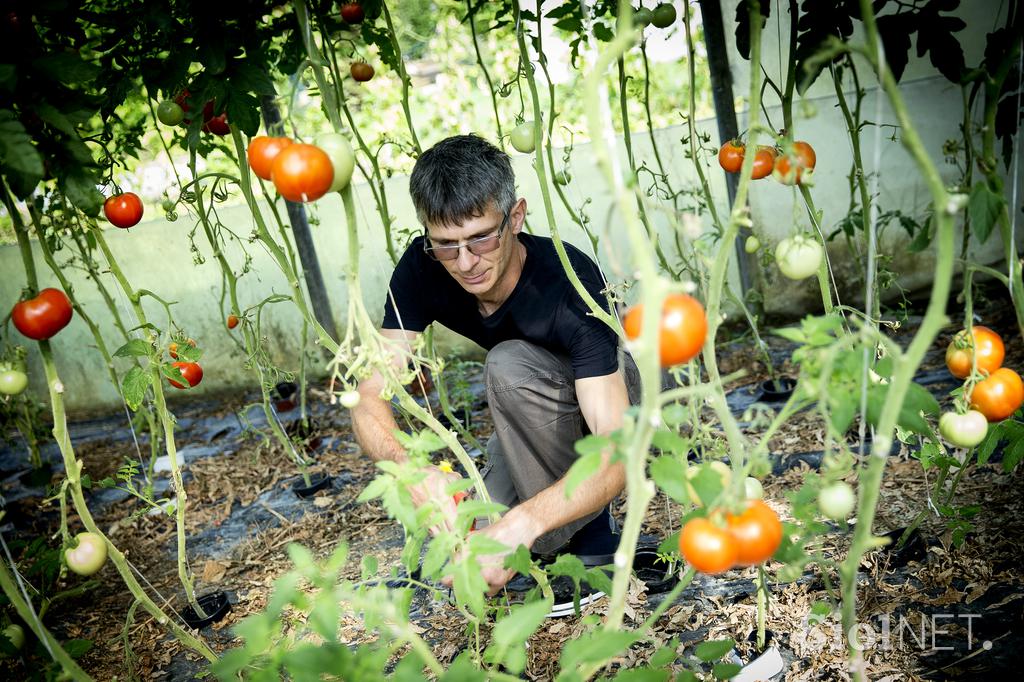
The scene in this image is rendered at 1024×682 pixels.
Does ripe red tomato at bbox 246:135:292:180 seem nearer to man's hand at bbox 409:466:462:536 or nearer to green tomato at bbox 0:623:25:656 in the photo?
man's hand at bbox 409:466:462:536

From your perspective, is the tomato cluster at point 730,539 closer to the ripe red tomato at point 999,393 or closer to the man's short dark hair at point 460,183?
the ripe red tomato at point 999,393

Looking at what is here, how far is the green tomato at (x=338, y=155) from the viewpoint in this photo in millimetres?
1057

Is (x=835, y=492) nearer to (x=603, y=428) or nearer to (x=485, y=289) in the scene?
(x=603, y=428)

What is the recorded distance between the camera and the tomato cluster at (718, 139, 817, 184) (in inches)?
41.7

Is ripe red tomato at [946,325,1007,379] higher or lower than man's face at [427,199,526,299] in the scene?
lower

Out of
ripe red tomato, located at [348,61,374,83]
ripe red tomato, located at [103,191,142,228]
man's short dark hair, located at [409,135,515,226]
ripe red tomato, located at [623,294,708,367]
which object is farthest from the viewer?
ripe red tomato, located at [348,61,374,83]

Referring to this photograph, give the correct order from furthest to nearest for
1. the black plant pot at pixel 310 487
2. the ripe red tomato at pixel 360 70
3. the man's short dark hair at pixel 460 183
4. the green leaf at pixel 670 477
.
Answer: the black plant pot at pixel 310 487
the ripe red tomato at pixel 360 70
the man's short dark hair at pixel 460 183
the green leaf at pixel 670 477

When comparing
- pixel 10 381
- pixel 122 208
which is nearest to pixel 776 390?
pixel 122 208

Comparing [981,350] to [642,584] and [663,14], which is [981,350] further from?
[663,14]

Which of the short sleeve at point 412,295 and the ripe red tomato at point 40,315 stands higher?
the ripe red tomato at point 40,315

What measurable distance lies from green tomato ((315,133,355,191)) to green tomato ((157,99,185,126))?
977 mm

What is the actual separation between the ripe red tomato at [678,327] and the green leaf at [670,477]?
0.18 meters

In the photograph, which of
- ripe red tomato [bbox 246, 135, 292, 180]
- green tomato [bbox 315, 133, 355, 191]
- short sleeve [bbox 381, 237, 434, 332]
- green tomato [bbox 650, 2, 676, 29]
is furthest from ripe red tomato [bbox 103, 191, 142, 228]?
green tomato [bbox 650, 2, 676, 29]

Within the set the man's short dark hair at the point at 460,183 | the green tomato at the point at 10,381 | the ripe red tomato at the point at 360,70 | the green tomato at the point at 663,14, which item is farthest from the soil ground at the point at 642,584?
the ripe red tomato at the point at 360,70
